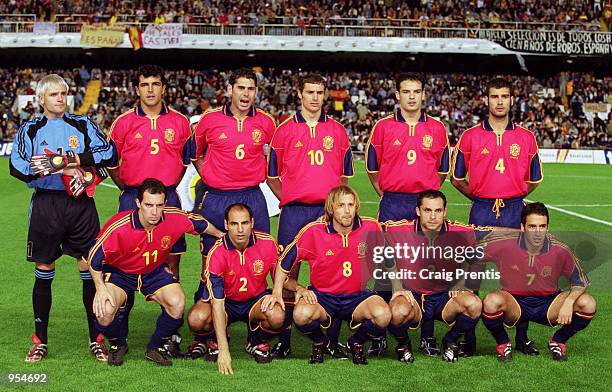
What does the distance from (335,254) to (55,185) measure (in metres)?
2.02

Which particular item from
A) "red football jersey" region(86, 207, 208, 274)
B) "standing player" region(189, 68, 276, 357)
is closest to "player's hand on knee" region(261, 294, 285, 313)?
"red football jersey" region(86, 207, 208, 274)

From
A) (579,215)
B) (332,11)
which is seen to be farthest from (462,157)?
(332,11)

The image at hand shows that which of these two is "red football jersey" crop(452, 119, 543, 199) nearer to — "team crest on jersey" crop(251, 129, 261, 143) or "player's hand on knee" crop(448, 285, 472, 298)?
"player's hand on knee" crop(448, 285, 472, 298)

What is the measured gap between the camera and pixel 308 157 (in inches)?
265

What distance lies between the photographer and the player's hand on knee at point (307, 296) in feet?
19.5

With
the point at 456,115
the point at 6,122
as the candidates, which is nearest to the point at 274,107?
the point at 456,115

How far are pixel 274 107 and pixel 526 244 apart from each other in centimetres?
2824

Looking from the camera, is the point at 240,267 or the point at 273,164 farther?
the point at 273,164

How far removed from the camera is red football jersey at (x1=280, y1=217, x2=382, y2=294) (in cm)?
600

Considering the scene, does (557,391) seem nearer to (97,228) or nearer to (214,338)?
(214,338)

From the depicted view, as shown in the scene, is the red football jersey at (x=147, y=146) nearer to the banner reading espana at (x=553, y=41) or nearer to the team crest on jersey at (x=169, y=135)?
the team crest on jersey at (x=169, y=135)

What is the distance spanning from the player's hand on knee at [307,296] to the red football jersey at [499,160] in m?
1.81

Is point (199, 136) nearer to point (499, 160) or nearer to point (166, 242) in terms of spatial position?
point (166, 242)

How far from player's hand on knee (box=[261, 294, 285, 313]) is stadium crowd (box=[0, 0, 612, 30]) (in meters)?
29.7
